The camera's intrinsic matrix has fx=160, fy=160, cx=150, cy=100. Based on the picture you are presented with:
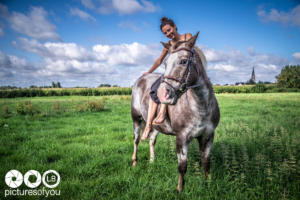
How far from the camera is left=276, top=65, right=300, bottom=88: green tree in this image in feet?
186

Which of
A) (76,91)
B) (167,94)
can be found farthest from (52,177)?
(76,91)

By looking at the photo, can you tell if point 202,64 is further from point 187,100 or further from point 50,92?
point 50,92

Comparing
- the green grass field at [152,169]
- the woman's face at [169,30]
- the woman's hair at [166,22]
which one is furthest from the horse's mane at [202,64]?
the green grass field at [152,169]

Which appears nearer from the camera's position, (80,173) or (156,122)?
(156,122)

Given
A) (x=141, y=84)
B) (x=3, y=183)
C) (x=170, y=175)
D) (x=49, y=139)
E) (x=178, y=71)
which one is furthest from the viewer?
(x=49, y=139)

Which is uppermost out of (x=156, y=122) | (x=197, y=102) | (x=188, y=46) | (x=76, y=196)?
(x=188, y=46)

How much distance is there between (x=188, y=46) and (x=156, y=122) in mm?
1445

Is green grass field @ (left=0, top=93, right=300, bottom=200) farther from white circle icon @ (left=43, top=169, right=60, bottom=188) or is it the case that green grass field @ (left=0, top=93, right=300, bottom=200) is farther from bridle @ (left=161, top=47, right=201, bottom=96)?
bridle @ (left=161, top=47, right=201, bottom=96)

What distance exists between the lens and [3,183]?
321 cm

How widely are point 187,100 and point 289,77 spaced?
7688 cm

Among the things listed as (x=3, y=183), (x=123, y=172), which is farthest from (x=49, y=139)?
(x=123, y=172)

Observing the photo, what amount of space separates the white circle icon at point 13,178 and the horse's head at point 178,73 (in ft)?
11.1

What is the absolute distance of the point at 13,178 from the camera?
3.41 meters

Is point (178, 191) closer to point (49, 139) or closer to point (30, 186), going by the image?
point (30, 186)
